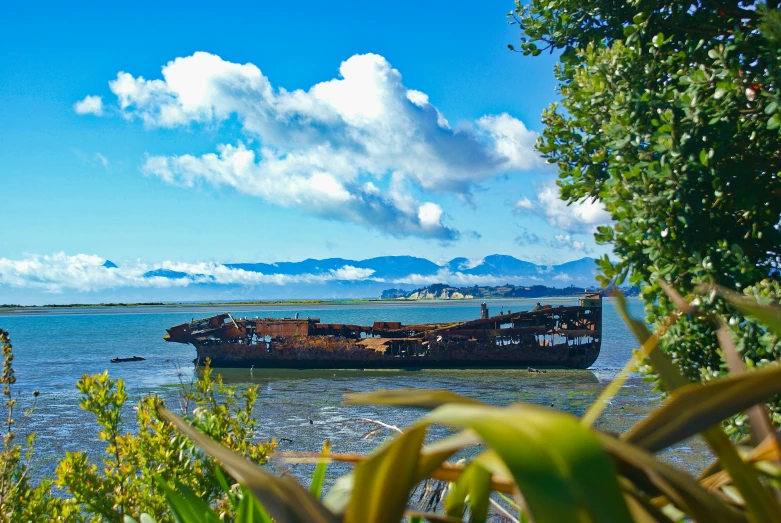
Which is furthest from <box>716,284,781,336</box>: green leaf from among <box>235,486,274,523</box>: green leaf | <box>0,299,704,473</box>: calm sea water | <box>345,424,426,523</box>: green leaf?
<box>0,299,704,473</box>: calm sea water

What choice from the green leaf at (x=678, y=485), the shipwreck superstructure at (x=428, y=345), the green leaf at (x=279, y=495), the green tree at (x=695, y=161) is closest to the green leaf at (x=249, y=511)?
the green leaf at (x=279, y=495)

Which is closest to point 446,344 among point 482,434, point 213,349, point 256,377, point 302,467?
point 256,377

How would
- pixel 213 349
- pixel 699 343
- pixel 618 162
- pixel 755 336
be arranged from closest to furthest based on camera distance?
1. pixel 755 336
2. pixel 699 343
3. pixel 618 162
4. pixel 213 349

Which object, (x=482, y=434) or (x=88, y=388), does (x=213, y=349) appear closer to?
(x=88, y=388)

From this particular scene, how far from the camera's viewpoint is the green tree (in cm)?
427

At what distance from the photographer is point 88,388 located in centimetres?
348

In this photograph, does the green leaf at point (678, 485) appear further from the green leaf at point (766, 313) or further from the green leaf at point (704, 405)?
the green leaf at point (766, 313)

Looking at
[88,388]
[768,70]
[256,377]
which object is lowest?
[256,377]

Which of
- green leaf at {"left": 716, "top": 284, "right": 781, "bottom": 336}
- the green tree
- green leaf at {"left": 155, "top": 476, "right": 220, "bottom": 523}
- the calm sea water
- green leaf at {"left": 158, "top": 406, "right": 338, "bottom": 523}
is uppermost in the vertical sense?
the green tree

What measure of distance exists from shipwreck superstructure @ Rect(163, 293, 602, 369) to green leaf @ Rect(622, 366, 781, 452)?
36.8 m

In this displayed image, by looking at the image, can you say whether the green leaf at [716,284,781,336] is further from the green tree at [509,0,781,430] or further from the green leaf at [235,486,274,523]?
the green tree at [509,0,781,430]

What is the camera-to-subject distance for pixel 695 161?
4336 millimetres

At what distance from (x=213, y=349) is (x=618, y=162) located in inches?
1420

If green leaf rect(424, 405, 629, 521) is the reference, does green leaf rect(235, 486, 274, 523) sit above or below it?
below
